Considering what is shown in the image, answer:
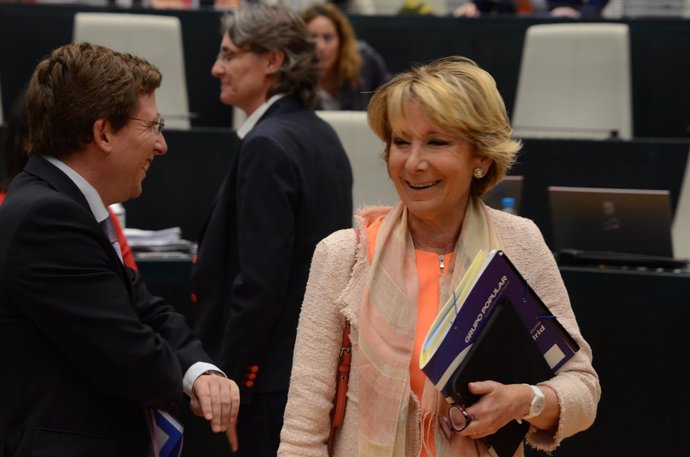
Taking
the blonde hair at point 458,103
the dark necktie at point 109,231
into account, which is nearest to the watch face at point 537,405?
the blonde hair at point 458,103

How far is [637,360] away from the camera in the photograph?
159 inches

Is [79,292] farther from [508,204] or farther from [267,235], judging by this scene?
[508,204]

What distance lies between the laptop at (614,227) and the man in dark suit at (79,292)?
7.61 feet

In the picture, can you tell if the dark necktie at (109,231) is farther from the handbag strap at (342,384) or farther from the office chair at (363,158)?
the office chair at (363,158)

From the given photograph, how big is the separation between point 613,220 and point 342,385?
241 cm

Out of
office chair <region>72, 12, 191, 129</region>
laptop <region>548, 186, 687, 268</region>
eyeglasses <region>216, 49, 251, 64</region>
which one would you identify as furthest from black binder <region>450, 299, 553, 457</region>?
office chair <region>72, 12, 191, 129</region>

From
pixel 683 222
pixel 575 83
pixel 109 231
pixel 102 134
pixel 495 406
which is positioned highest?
pixel 102 134

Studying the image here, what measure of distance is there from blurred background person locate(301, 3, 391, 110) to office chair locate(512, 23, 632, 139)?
95 centimetres

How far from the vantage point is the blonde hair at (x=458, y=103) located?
7.59ft

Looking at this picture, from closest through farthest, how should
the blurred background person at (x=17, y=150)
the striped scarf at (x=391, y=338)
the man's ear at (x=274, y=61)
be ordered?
1. the striped scarf at (x=391, y=338)
2. the blurred background person at (x=17, y=150)
3. the man's ear at (x=274, y=61)

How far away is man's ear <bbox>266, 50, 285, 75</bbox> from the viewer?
149 inches

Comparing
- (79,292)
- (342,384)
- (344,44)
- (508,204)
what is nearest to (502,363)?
(342,384)

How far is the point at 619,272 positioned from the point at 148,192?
108 inches

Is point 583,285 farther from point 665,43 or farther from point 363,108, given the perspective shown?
point 665,43
